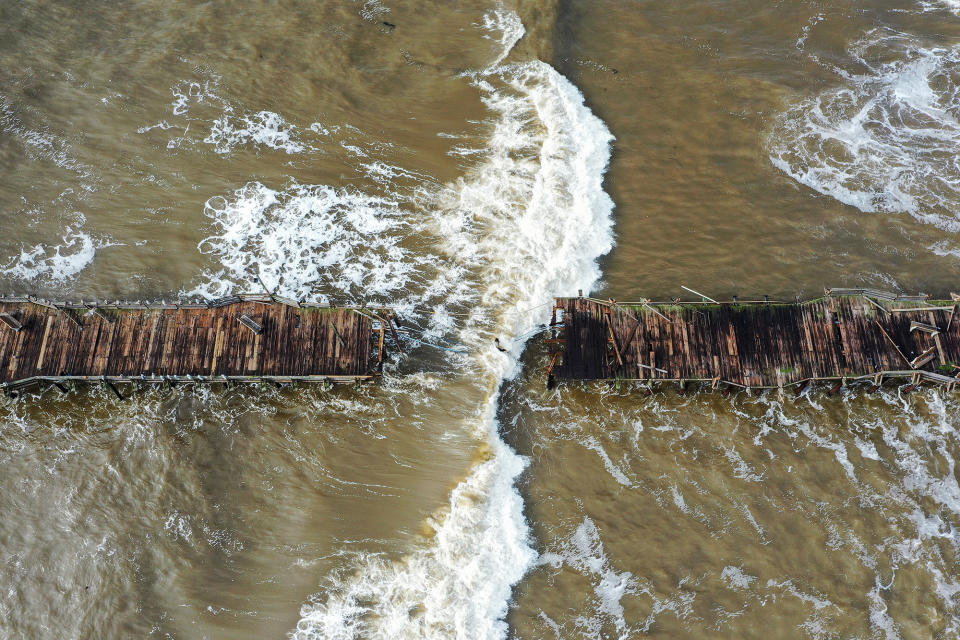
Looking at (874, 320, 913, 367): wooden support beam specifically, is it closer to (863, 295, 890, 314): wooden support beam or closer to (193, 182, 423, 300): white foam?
(863, 295, 890, 314): wooden support beam

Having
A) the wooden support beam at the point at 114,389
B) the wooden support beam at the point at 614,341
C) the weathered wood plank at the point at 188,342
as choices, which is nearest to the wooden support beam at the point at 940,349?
the wooden support beam at the point at 614,341

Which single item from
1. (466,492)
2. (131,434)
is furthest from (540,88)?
(131,434)

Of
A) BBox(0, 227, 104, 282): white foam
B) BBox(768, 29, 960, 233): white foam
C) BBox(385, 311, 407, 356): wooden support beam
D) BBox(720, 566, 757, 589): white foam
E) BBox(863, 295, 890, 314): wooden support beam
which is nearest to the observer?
BBox(720, 566, 757, 589): white foam

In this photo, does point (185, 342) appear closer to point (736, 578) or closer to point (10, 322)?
point (10, 322)

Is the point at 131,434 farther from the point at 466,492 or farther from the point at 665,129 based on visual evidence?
the point at 665,129

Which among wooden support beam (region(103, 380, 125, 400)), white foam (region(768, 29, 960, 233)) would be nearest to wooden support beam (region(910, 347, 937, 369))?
white foam (region(768, 29, 960, 233))

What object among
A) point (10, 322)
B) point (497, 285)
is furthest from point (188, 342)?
point (497, 285)

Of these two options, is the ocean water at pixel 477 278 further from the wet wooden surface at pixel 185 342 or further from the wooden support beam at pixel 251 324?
the wooden support beam at pixel 251 324
